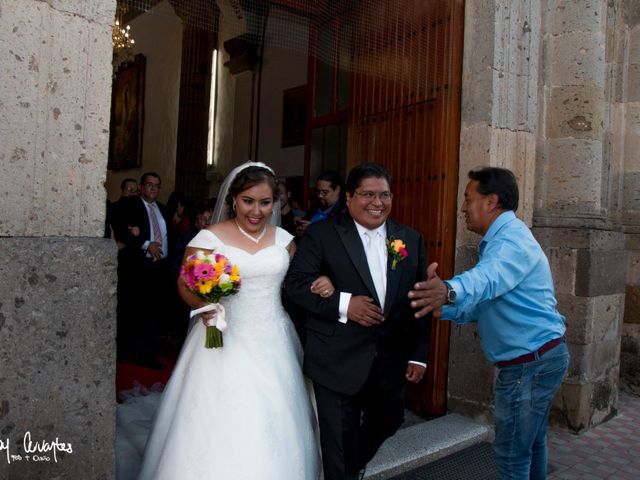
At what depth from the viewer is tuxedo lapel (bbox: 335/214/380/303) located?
121 inches

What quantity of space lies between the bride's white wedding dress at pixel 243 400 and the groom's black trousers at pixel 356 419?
0.18 meters

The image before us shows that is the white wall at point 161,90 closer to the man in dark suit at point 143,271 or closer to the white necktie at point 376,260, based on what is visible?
the man in dark suit at point 143,271

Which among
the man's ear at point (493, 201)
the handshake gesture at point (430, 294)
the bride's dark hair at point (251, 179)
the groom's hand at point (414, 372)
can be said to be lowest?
the groom's hand at point (414, 372)

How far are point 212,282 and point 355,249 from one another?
0.79 metres

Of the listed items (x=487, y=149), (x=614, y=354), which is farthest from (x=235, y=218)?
(x=614, y=354)

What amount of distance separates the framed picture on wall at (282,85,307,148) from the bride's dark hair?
6795mm

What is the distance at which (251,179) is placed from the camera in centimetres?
328

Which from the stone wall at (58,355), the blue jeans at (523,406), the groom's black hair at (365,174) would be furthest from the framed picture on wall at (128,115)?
the blue jeans at (523,406)

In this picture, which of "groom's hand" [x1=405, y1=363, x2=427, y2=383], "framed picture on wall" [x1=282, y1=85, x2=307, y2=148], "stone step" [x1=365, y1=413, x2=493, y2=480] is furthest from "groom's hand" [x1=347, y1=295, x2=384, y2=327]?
"framed picture on wall" [x1=282, y1=85, x2=307, y2=148]

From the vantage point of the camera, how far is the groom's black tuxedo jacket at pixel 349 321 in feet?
9.91

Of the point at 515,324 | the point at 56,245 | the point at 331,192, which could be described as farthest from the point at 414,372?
the point at 331,192

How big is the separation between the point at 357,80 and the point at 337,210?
1.57m

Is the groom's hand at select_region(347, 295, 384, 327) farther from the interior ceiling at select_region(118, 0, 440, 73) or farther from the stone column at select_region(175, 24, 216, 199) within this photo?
the stone column at select_region(175, 24, 216, 199)

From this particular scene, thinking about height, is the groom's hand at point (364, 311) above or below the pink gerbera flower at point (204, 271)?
below
